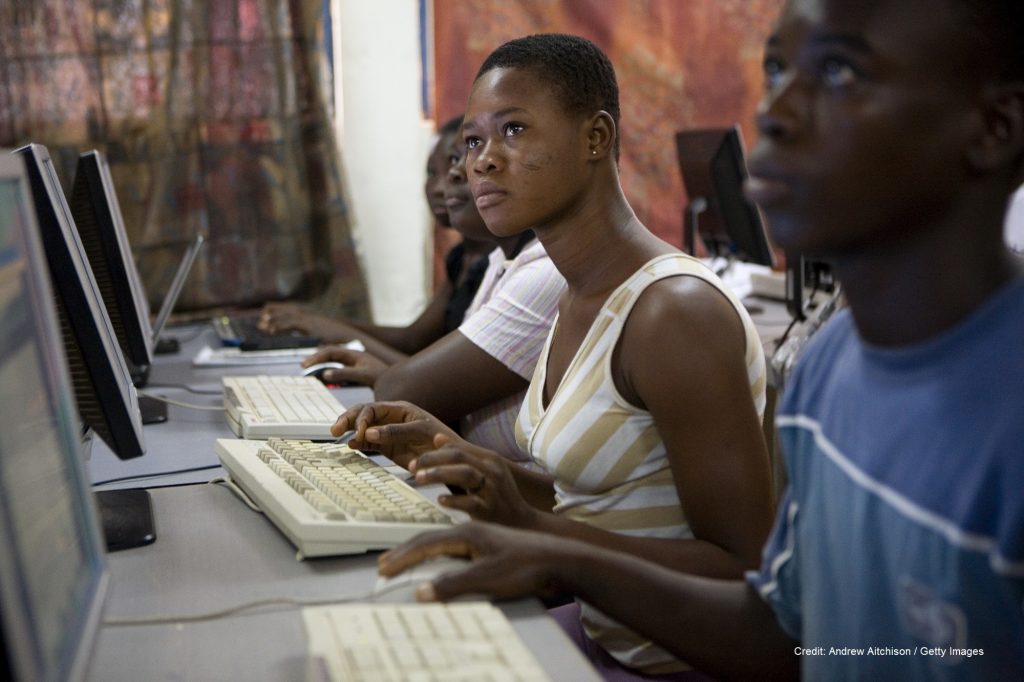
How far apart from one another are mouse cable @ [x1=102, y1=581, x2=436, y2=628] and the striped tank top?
13.5 inches

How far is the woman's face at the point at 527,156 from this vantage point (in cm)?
137

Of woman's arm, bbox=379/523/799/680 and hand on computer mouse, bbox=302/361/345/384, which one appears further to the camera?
hand on computer mouse, bbox=302/361/345/384

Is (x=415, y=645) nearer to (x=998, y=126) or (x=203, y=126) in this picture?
(x=998, y=126)

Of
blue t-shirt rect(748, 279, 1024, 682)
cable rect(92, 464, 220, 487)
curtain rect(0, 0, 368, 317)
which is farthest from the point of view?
curtain rect(0, 0, 368, 317)

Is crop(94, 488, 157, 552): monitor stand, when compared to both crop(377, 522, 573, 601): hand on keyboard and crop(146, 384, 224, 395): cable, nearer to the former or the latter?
crop(377, 522, 573, 601): hand on keyboard

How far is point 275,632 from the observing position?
2.93ft

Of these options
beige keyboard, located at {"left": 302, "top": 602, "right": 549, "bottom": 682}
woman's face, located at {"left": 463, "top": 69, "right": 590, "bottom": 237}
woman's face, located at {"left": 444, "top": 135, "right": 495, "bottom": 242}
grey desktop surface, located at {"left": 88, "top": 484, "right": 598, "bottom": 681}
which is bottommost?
grey desktop surface, located at {"left": 88, "top": 484, "right": 598, "bottom": 681}

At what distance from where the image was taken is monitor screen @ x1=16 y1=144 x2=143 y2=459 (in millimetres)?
1075

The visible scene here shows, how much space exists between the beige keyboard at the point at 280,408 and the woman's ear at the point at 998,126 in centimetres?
107

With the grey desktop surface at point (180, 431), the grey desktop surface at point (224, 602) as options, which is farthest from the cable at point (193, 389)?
the grey desktop surface at point (224, 602)

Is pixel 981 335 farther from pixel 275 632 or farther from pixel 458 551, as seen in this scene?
pixel 275 632

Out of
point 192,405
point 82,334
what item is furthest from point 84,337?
point 192,405

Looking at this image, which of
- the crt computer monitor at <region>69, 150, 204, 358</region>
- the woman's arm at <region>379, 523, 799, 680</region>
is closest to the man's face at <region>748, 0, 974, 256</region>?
the woman's arm at <region>379, 523, 799, 680</region>

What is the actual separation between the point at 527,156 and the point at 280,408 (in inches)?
24.9
